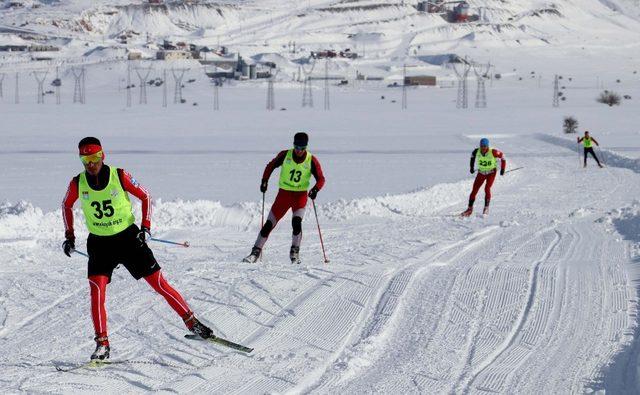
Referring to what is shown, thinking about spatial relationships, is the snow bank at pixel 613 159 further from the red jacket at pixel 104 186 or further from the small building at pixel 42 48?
the small building at pixel 42 48

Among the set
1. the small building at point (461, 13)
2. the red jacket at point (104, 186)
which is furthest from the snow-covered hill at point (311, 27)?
the red jacket at point (104, 186)

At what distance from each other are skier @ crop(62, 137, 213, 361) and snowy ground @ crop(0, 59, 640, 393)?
43 cm

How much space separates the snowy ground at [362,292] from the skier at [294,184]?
32 centimetres

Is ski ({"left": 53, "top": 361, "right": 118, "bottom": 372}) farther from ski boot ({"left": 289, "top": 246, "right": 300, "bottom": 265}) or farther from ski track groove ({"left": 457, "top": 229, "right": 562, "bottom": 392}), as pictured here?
ski boot ({"left": 289, "top": 246, "right": 300, "bottom": 265})

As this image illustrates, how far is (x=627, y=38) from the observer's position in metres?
173

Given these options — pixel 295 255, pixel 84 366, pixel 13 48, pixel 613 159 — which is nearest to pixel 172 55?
pixel 13 48

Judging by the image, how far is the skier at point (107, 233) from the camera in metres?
6.17

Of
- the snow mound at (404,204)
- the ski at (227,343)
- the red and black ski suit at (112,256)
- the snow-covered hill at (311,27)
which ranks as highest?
the snow-covered hill at (311,27)

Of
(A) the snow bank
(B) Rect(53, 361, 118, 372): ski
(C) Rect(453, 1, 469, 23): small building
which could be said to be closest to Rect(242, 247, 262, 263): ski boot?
(B) Rect(53, 361, 118, 372): ski

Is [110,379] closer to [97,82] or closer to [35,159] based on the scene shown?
[35,159]

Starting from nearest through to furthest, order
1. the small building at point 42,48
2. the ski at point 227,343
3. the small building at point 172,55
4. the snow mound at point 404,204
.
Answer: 1. the ski at point 227,343
2. the snow mound at point 404,204
3. the small building at point 172,55
4. the small building at point 42,48

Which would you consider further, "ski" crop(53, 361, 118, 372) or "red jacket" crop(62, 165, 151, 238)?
"red jacket" crop(62, 165, 151, 238)

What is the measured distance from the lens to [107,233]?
628 centimetres

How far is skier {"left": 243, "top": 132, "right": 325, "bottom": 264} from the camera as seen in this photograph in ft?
33.3
